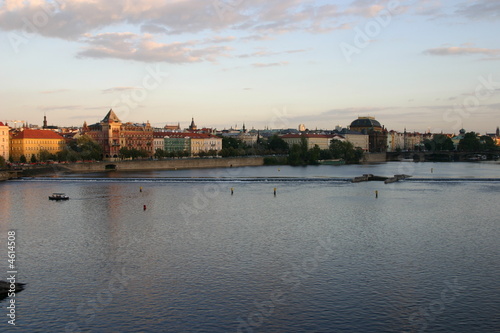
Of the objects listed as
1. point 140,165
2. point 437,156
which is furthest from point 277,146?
point 140,165

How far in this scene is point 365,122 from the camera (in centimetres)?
15525

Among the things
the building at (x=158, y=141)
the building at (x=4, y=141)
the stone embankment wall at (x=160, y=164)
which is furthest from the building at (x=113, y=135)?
the stone embankment wall at (x=160, y=164)

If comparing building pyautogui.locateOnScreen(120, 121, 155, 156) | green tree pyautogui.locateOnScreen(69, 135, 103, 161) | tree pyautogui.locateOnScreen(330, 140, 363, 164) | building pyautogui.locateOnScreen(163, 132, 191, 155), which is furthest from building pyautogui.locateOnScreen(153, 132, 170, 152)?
tree pyautogui.locateOnScreen(330, 140, 363, 164)

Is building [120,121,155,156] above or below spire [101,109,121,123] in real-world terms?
below

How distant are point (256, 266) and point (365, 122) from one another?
14256 centimetres

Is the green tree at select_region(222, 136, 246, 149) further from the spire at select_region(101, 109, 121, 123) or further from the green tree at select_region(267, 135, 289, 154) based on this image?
the spire at select_region(101, 109, 121, 123)

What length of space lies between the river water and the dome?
124 metres

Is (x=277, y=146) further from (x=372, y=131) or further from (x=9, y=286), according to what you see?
(x=9, y=286)

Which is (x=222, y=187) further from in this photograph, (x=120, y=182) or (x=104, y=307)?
(x=104, y=307)

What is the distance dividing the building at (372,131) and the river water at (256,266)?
11984 centimetres

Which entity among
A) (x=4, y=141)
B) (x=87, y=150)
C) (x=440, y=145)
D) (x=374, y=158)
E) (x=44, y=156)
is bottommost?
(x=374, y=158)

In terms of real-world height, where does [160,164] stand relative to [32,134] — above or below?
below

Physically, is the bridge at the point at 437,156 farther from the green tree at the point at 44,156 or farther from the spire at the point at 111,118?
the green tree at the point at 44,156

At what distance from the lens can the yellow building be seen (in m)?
79.0
